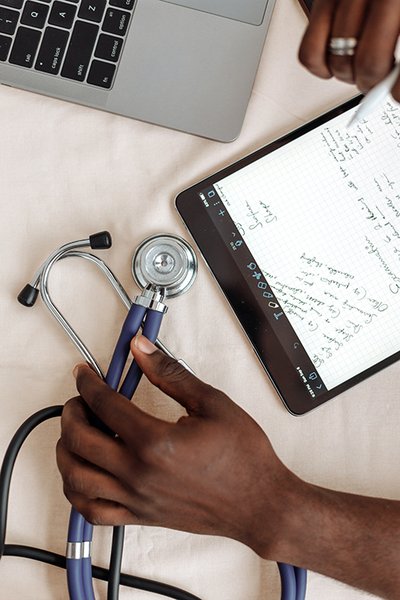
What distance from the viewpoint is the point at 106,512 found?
25.3 inches

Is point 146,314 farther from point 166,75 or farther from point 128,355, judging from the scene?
point 166,75

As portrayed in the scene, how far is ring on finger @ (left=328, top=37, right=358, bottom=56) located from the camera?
541 millimetres

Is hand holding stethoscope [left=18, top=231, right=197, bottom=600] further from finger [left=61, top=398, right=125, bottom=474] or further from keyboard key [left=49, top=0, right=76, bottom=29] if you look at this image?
keyboard key [left=49, top=0, right=76, bottom=29]

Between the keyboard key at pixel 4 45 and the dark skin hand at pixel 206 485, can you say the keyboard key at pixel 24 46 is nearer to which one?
the keyboard key at pixel 4 45

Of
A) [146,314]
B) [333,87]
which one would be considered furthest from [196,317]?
[333,87]

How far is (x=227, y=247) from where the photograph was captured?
766mm

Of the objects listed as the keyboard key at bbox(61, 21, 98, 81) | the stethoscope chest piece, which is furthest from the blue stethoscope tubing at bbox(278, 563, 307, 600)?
the keyboard key at bbox(61, 21, 98, 81)

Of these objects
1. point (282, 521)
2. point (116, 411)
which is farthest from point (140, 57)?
point (282, 521)

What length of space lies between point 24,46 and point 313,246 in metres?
0.36

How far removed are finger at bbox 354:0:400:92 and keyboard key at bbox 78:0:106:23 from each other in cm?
34

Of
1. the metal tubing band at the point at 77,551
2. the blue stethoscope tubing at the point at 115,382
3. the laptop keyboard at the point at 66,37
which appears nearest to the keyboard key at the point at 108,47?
the laptop keyboard at the point at 66,37

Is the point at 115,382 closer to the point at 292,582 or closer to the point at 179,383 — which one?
the point at 179,383

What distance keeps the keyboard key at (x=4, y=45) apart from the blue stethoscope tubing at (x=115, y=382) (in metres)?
0.30

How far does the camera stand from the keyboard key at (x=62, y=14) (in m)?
0.77
